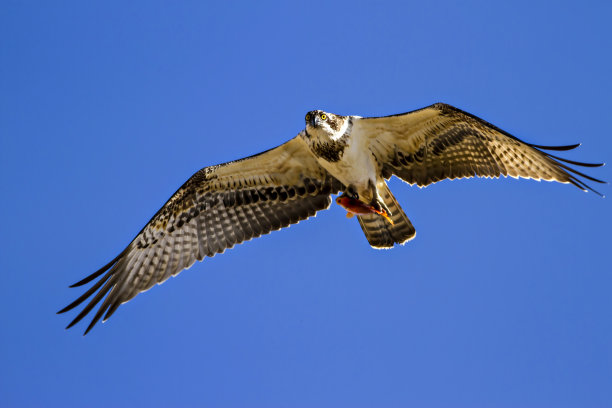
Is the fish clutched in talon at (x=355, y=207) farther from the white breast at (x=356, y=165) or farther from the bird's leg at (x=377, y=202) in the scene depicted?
the white breast at (x=356, y=165)

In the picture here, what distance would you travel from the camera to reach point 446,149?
29.2 feet

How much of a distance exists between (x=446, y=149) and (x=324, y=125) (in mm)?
1758

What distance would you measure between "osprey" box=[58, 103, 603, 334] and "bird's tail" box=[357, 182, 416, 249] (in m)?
0.01

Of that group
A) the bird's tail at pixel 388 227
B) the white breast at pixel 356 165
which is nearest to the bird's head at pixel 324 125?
the white breast at pixel 356 165

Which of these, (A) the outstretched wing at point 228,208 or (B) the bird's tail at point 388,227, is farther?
(A) the outstretched wing at point 228,208

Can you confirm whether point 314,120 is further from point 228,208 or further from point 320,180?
point 228,208

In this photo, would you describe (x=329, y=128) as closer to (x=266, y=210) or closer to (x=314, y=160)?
(x=314, y=160)

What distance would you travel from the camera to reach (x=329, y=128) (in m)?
8.31

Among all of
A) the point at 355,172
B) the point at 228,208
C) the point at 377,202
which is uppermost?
the point at 355,172

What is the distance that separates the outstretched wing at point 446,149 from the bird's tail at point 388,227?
1.43 ft

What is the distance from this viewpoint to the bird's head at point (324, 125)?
8281mm

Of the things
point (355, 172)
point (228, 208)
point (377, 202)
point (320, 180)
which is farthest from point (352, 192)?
point (228, 208)

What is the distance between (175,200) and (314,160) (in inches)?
79.8

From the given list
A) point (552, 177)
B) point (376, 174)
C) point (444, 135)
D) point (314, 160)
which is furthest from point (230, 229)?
point (552, 177)
